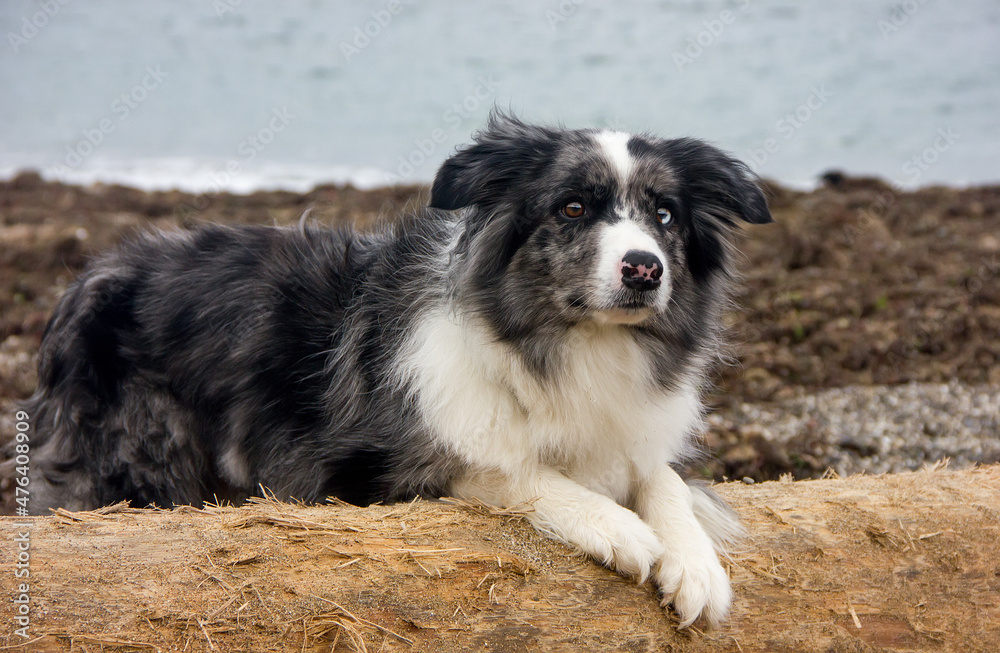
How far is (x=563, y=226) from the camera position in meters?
3.21

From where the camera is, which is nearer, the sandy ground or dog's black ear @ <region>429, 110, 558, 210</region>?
dog's black ear @ <region>429, 110, 558, 210</region>

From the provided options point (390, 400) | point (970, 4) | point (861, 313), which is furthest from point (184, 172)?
point (970, 4)

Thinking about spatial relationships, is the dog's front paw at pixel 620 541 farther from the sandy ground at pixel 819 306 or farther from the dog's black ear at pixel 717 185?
the sandy ground at pixel 819 306

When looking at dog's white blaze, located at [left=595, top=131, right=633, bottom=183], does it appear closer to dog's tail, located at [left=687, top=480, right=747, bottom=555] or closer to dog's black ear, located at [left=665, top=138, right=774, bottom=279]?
dog's black ear, located at [left=665, top=138, right=774, bottom=279]

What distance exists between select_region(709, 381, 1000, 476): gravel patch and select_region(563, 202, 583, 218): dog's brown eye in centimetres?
274

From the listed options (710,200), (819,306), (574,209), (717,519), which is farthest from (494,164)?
(819,306)

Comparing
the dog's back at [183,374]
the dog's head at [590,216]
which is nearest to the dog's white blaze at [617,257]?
the dog's head at [590,216]

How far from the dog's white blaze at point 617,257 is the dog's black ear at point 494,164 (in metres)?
0.52

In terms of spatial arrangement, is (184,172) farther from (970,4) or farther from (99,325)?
(970,4)

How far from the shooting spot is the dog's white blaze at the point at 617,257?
2.95 m

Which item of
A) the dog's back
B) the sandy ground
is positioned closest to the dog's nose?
the sandy ground

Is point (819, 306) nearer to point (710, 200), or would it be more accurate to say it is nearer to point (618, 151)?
point (710, 200)

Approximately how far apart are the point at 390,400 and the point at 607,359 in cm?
95

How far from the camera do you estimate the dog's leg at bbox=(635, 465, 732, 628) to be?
2764 mm
